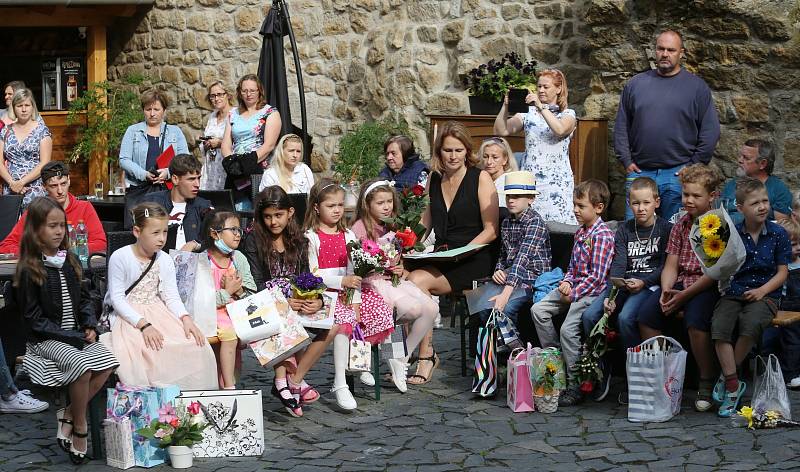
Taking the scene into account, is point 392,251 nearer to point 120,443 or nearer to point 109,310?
point 109,310

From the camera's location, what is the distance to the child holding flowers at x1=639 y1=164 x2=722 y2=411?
703 centimetres

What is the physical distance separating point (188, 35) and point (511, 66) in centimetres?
592

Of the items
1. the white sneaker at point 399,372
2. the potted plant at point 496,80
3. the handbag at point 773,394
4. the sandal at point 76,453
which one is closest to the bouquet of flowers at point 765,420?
the handbag at point 773,394

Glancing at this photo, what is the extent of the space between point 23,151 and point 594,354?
612 centimetres

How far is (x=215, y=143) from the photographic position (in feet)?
38.0

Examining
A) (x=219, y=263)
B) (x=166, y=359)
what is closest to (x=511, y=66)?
(x=219, y=263)

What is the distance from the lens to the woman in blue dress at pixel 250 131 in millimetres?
11070

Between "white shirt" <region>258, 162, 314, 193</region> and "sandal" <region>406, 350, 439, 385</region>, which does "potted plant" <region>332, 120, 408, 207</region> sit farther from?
"sandal" <region>406, 350, 439, 385</region>

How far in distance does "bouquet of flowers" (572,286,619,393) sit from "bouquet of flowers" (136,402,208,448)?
2301 millimetres

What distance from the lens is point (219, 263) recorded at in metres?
7.16

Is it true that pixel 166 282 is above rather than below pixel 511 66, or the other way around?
below

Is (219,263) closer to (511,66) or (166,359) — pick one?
(166,359)

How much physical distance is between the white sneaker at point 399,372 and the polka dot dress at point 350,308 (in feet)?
0.78

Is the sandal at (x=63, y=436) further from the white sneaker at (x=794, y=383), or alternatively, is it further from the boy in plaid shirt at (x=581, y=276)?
the white sneaker at (x=794, y=383)
